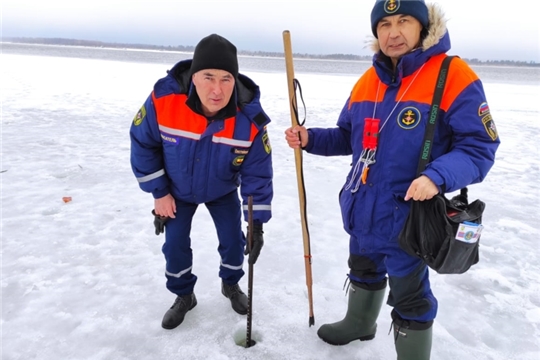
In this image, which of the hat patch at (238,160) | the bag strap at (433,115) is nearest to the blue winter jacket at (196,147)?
the hat patch at (238,160)

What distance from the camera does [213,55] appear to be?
2232 millimetres

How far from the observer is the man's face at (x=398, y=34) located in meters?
1.85

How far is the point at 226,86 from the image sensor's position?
2.33 metres

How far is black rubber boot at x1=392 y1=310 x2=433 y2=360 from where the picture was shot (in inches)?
84.2

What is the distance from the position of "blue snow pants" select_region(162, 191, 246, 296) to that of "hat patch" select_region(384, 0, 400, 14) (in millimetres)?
1616

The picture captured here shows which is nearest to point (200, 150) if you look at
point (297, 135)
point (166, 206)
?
point (166, 206)

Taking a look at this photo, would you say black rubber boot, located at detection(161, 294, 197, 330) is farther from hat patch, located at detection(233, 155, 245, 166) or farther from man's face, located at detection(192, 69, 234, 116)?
man's face, located at detection(192, 69, 234, 116)

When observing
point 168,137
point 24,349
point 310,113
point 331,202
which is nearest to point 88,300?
point 24,349

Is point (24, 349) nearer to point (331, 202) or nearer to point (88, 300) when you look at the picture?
point (88, 300)

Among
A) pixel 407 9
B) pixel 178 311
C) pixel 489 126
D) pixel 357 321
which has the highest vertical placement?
pixel 407 9

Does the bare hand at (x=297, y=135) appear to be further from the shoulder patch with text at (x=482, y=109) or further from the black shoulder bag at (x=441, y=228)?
the shoulder patch with text at (x=482, y=109)

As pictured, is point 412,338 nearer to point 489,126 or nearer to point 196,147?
point 489,126

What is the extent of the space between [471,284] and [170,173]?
2741 mm

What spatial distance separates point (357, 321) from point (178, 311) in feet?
4.20
